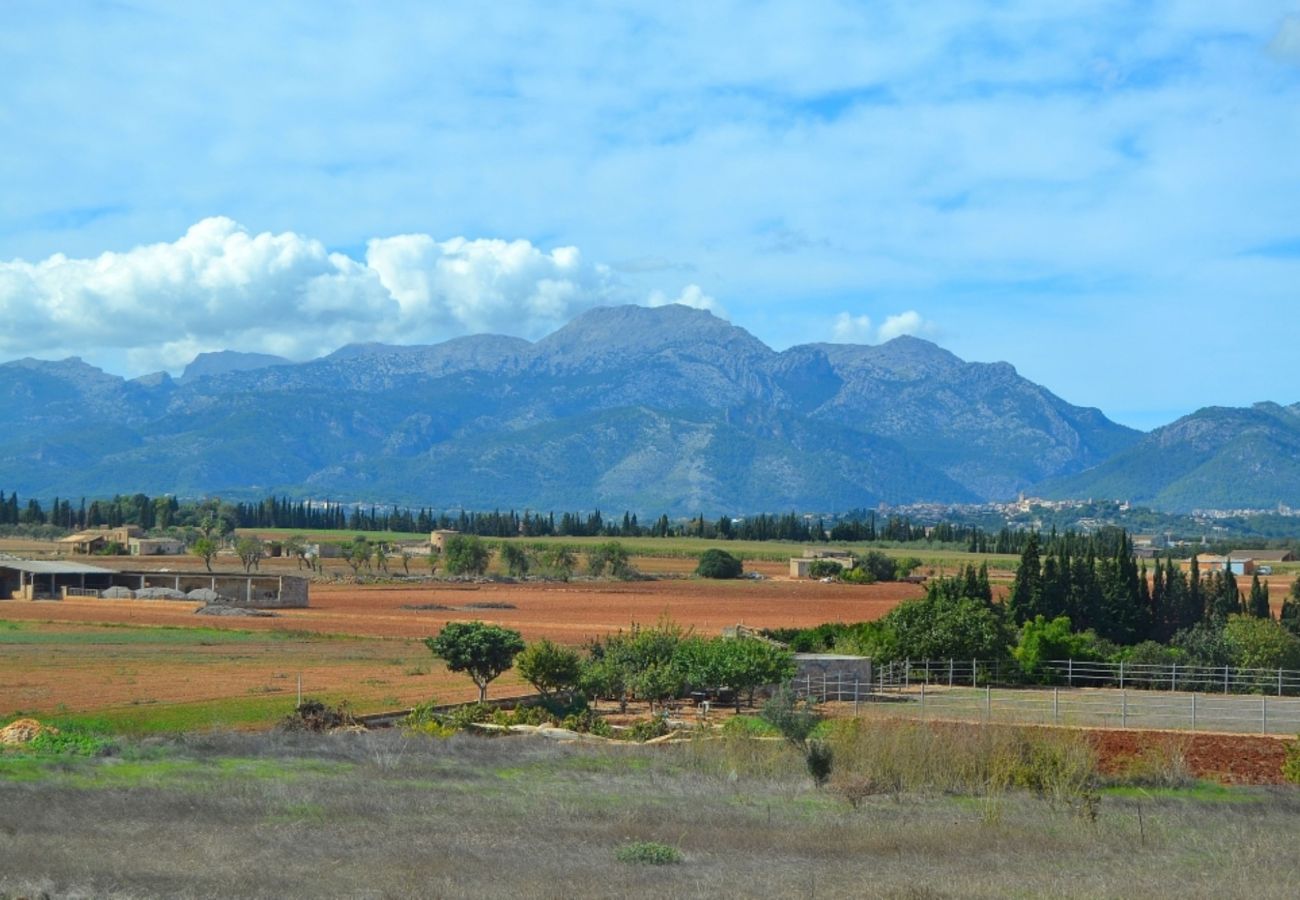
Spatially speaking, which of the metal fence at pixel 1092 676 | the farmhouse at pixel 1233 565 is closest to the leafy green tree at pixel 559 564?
the farmhouse at pixel 1233 565

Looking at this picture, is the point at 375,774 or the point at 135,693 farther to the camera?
the point at 135,693

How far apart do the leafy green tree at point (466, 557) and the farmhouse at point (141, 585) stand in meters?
36.7

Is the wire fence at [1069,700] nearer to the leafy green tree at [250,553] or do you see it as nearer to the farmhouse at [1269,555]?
the leafy green tree at [250,553]

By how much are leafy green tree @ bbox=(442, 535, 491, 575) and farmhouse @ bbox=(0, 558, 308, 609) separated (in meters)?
36.7

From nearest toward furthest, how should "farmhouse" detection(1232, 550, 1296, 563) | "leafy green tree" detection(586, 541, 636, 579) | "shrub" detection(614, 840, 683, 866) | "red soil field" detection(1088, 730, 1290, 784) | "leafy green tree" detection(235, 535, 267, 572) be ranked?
"shrub" detection(614, 840, 683, 866)
"red soil field" detection(1088, 730, 1290, 784)
"leafy green tree" detection(235, 535, 267, 572)
"leafy green tree" detection(586, 541, 636, 579)
"farmhouse" detection(1232, 550, 1296, 563)

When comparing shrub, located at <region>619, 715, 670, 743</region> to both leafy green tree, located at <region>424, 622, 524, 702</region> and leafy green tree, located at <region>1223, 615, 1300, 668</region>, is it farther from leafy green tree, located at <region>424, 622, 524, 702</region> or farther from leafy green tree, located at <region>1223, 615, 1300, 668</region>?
leafy green tree, located at <region>1223, 615, 1300, 668</region>

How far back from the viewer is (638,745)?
3088 centimetres

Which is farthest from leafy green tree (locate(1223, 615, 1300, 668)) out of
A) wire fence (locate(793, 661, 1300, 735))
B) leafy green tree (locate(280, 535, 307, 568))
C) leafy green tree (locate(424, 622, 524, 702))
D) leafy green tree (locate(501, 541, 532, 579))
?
leafy green tree (locate(280, 535, 307, 568))

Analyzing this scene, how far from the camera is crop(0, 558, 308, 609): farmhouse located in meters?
87.6

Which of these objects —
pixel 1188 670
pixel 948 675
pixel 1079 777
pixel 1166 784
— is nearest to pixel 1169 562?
pixel 1188 670

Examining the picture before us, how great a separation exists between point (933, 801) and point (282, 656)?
34.4 meters

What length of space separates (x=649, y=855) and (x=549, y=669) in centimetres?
2047

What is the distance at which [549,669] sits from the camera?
38.1 metres

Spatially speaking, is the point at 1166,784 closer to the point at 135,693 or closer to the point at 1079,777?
the point at 1079,777
